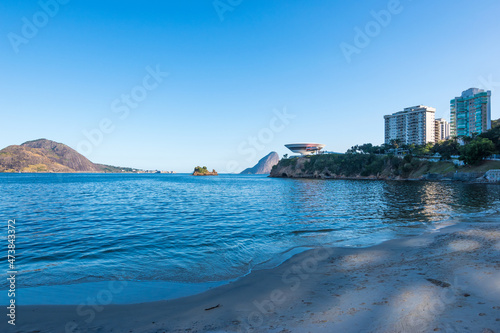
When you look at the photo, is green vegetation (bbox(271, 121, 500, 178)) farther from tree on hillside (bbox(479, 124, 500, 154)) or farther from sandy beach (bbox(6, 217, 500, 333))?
sandy beach (bbox(6, 217, 500, 333))

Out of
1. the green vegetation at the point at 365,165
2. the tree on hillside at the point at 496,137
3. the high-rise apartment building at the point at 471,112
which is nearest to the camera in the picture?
the tree on hillside at the point at 496,137

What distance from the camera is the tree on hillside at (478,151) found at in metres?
79.4

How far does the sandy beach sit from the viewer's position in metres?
5.52

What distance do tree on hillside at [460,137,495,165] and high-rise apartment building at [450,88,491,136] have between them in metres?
108

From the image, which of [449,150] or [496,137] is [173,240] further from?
[449,150]

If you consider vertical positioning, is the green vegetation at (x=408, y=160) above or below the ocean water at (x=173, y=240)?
above

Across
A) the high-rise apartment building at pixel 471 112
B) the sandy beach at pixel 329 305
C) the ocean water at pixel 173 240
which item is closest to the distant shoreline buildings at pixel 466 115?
the high-rise apartment building at pixel 471 112

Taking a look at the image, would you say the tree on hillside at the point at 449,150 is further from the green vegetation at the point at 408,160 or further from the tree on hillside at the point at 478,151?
the tree on hillside at the point at 478,151

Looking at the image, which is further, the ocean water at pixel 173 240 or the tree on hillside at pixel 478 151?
the tree on hillside at pixel 478 151

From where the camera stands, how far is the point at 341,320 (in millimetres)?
5676

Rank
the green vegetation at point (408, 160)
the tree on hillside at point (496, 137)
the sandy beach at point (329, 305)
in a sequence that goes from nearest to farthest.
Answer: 1. the sandy beach at point (329, 305)
2. the green vegetation at point (408, 160)
3. the tree on hillside at point (496, 137)

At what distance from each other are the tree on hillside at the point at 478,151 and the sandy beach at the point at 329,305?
3764 inches

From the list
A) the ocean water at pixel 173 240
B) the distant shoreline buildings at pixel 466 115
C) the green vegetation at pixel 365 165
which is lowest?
the ocean water at pixel 173 240

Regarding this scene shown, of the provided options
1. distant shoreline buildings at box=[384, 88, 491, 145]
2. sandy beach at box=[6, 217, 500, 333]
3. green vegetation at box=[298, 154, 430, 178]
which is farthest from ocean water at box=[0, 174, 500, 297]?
distant shoreline buildings at box=[384, 88, 491, 145]
